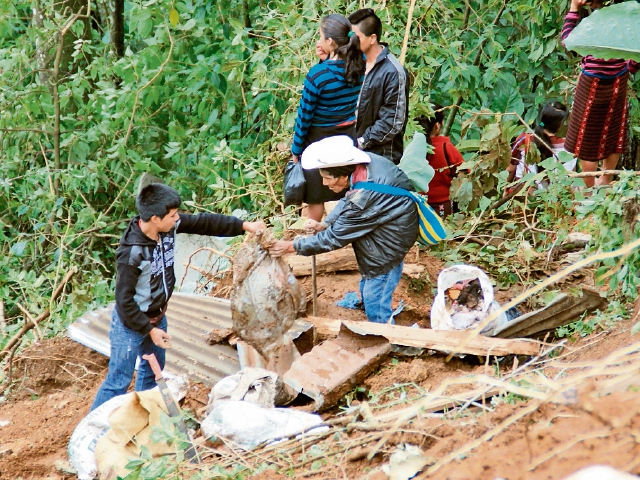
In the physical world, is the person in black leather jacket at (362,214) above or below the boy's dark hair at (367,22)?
below

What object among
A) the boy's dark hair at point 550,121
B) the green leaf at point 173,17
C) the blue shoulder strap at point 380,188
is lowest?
the boy's dark hair at point 550,121

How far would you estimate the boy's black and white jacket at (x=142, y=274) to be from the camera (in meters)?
4.29

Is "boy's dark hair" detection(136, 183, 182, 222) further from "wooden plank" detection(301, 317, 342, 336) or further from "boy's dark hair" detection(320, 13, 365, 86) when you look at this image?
"boy's dark hair" detection(320, 13, 365, 86)

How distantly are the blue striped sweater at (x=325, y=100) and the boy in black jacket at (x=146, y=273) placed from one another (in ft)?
5.02

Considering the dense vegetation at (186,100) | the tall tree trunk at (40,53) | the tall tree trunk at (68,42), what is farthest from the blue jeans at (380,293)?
the tall tree trunk at (68,42)

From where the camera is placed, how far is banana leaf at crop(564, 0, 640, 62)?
374cm

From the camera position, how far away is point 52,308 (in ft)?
23.1

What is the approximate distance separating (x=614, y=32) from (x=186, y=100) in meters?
6.34

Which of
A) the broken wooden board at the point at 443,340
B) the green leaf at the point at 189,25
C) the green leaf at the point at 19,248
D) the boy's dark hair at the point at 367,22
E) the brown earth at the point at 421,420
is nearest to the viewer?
the brown earth at the point at 421,420

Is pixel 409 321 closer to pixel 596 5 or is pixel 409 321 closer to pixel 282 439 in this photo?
pixel 282 439

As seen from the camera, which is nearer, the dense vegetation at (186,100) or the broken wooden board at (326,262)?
the broken wooden board at (326,262)

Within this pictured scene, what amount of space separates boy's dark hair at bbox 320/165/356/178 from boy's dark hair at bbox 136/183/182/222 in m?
1.03

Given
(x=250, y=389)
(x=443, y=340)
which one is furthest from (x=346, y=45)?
(x=250, y=389)

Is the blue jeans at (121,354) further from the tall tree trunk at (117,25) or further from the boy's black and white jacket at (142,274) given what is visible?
the tall tree trunk at (117,25)
